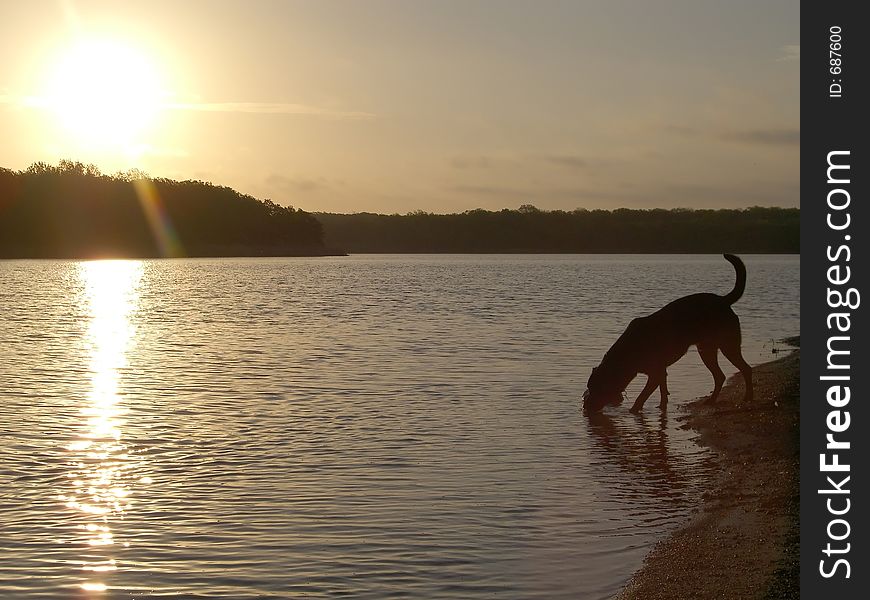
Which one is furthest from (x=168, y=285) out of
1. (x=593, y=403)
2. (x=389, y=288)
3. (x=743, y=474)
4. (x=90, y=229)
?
(x=90, y=229)

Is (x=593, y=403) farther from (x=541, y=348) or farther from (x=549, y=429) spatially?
(x=541, y=348)

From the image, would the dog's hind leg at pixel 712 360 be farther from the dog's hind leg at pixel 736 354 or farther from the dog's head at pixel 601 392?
the dog's head at pixel 601 392

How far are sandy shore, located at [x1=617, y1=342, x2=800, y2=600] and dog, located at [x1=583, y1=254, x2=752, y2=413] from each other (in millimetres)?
1056

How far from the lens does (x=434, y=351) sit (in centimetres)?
2488

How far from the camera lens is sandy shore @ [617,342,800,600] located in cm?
706

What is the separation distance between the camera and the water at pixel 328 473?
7746 millimetres

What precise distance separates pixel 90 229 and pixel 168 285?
8572cm

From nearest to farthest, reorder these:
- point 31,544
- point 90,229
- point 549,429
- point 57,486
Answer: point 31,544 < point 57,486 < point 549,429 < point 90,229

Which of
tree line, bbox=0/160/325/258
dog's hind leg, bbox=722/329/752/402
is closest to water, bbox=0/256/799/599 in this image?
dog's hind leg, bbox=722/329/752/402

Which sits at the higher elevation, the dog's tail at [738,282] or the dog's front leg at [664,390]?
the dog's tail at [738,282]

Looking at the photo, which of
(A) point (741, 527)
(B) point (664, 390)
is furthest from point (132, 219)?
(A) point (741, 527)

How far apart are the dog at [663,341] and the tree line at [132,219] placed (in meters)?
130

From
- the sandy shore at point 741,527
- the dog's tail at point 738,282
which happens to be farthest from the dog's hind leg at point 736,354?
the sandy shore at point 741,527

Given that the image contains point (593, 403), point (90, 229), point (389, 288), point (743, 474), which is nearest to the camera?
point (743, 474)
